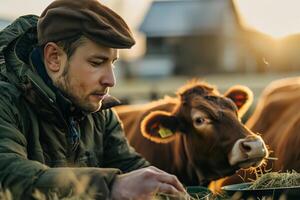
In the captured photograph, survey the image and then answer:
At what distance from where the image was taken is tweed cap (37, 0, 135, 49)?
12.2 ft

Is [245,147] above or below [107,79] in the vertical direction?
below

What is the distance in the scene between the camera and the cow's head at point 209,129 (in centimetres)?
609

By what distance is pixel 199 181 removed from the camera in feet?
21.8

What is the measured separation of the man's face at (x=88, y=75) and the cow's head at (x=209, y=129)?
2.19 meters

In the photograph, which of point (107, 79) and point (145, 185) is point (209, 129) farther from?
point (145, 185)

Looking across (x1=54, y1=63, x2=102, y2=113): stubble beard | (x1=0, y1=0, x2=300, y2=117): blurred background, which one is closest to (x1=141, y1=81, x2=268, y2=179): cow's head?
(x1=54, y1=63, x2=102, y2=113): stubble beard

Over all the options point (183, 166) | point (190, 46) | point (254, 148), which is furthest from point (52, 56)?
point (190, 46)

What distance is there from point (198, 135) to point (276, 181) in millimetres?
2971

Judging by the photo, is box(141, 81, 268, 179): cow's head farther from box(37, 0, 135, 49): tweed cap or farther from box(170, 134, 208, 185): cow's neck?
box(37, 0, 135, 49): tweed cap

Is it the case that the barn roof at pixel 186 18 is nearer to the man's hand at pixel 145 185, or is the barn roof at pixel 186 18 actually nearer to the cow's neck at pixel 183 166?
the cow's neck at pixel 183 166

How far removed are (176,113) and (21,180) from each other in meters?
3.82

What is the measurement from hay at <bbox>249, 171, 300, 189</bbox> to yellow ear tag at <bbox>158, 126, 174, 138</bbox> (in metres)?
3.04

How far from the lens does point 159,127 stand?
266 inches

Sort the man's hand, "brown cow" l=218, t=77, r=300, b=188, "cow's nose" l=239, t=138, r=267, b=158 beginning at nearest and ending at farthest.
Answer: the man's hand < "cow's nose" l=239, t=138, r=267, b=158 < "brown cow" l=218, t=77, r=300, b=188
